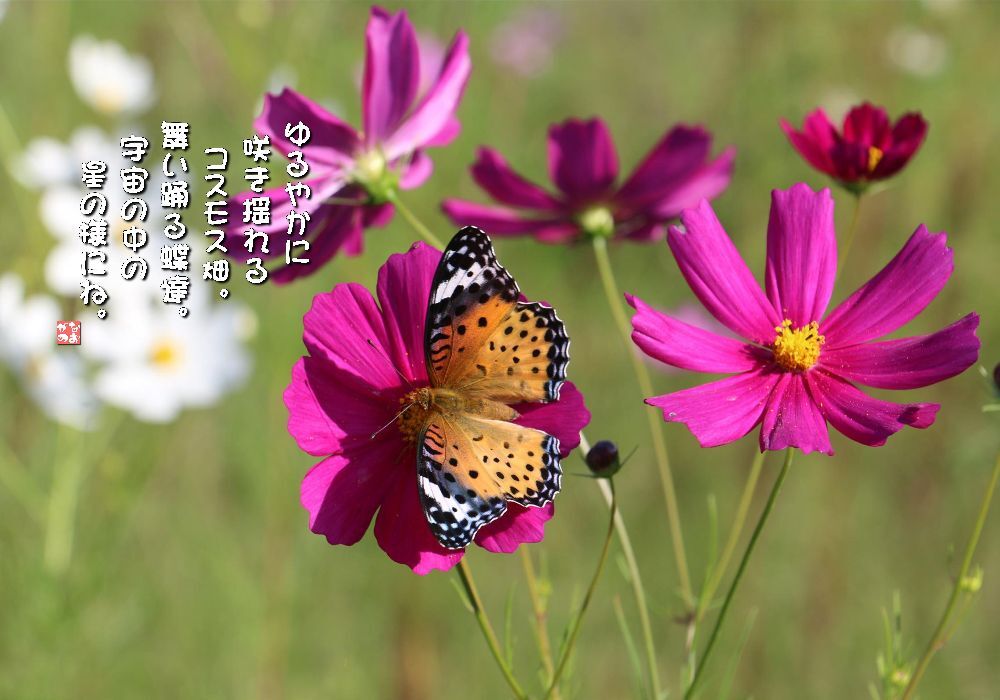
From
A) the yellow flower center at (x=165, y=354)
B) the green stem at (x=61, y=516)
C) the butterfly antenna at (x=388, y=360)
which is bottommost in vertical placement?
the green stem at (x=61, y=516)

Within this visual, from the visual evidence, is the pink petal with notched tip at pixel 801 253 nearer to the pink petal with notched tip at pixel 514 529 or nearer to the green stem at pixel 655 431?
the green stem at pixel 655 431

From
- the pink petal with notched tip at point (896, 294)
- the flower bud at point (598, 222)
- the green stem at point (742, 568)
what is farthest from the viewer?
the flower bud at point (598, 222)

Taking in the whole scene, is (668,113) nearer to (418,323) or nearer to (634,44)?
(634,44)

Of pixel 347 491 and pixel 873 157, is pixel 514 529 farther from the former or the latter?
pixel 873 157

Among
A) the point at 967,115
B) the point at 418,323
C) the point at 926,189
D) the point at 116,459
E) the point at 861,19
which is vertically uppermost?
the point at 861,19

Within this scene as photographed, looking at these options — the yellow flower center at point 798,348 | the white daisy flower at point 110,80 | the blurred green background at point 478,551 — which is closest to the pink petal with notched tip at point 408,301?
the yellow flower center at point 798,348

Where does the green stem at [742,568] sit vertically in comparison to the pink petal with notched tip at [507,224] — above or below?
below

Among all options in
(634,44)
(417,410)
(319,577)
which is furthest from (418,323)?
(634,44)
